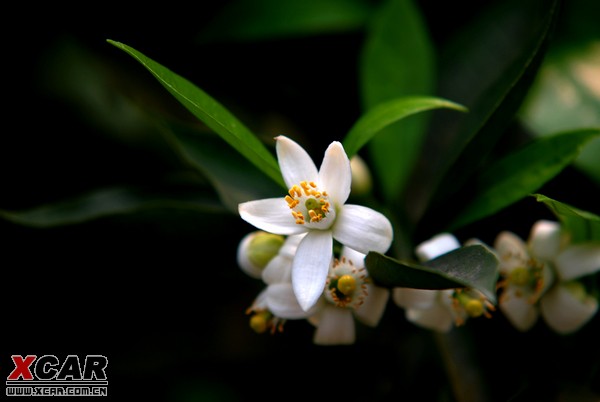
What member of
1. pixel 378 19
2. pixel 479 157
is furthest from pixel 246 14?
pixel 479 157

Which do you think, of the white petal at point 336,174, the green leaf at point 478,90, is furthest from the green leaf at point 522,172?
the white petal at point 336,174

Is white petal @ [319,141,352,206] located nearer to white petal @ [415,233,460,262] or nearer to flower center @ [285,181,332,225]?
flower center @ [285,181,332,225]

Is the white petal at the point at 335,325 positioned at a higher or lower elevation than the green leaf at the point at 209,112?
lower

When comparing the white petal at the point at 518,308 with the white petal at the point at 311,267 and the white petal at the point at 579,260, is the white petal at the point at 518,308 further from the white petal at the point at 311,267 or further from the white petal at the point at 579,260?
the white petal at the point at 311,267

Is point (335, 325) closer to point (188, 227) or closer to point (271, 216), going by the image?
point (271, 216)

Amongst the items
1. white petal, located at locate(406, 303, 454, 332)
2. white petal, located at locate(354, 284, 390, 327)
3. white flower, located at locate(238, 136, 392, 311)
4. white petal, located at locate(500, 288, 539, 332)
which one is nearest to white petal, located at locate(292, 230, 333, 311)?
white flower, located at locate(238, 136, 392, 311)
